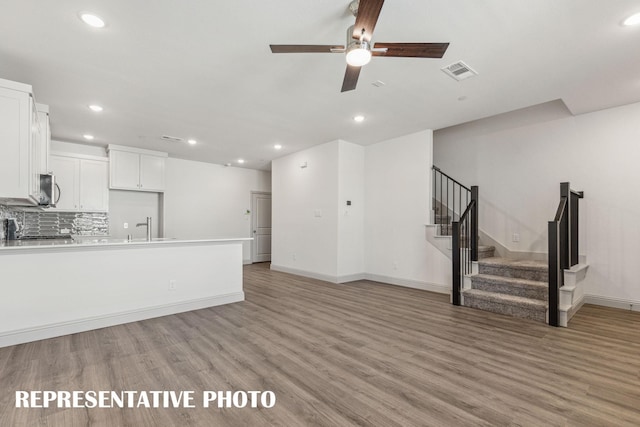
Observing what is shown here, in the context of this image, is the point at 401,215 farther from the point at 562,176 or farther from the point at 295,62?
the point at 295,62

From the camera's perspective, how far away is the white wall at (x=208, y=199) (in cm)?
752

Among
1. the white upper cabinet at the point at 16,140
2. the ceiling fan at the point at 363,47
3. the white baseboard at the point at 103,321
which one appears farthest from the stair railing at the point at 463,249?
the white upper cabinet at the point at 16,140

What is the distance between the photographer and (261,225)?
925 cm

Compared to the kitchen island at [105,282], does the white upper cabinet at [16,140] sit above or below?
above

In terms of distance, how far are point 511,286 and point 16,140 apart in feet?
20.0

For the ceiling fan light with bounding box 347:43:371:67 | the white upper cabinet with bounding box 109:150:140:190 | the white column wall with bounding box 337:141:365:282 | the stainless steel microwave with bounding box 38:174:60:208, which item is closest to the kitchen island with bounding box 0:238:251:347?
the stainless steel microwave with bounding box 38:174:60:208

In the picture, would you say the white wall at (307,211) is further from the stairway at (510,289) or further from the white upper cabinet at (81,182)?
the white upper cabinet at (81,182)

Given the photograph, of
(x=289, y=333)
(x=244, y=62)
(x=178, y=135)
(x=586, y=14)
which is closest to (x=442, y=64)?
(x=586, y=14)

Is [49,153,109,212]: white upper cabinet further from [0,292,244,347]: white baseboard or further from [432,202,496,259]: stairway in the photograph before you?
[432,202,496,259]: stairway

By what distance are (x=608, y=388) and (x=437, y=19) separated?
3.10m

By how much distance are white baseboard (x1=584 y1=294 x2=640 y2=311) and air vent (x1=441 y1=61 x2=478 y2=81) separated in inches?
147

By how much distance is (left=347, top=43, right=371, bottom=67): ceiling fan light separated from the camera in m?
2.25

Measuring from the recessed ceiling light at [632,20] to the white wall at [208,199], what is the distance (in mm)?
7964

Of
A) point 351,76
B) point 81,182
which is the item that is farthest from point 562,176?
point 81,182
